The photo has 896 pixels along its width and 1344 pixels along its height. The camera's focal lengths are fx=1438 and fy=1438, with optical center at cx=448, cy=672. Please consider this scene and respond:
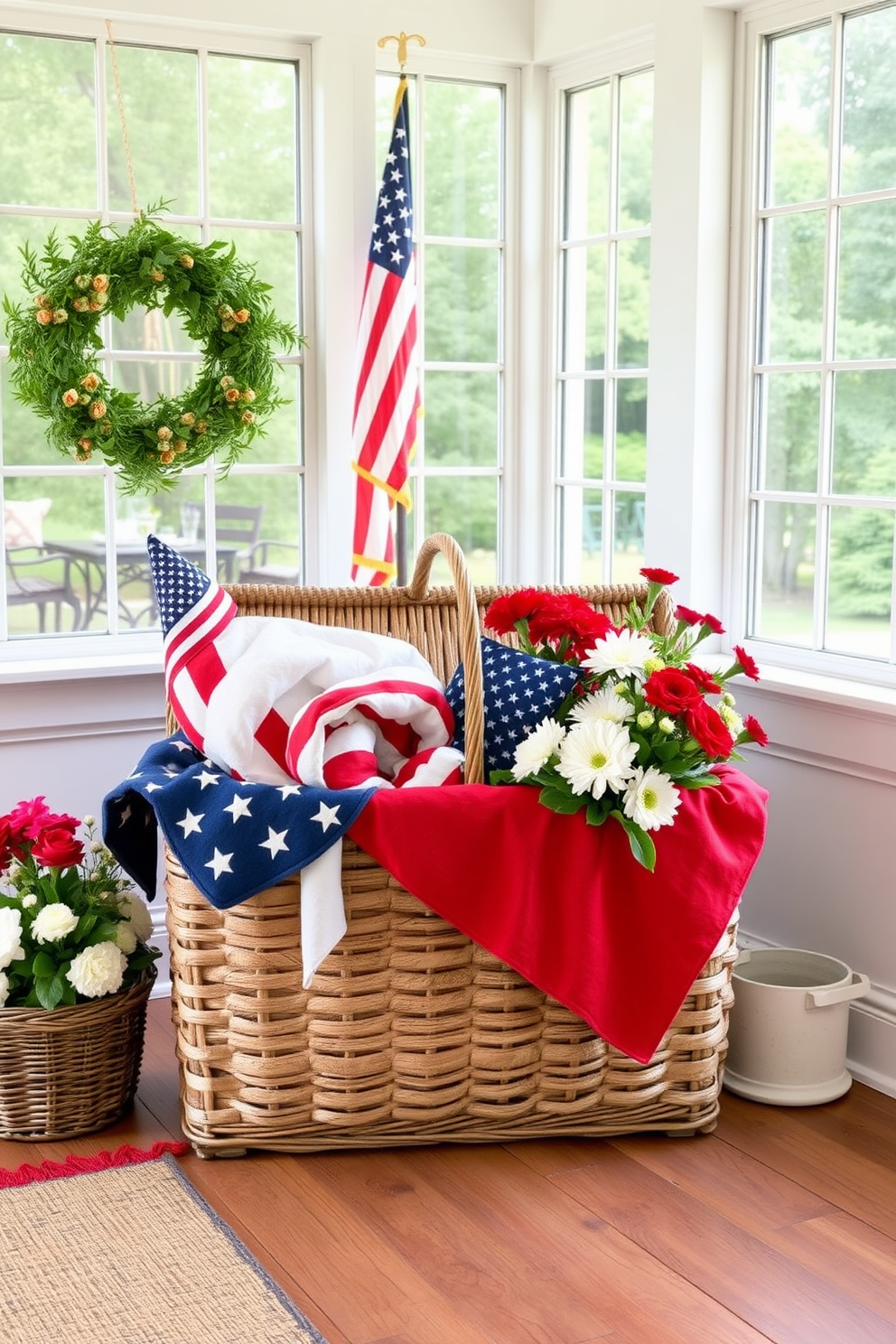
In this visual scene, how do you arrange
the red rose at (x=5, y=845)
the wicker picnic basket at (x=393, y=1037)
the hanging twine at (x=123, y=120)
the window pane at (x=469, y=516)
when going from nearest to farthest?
the wicker picnic basket at (x=393, y=1037)
the red rose at (x=5, y=845)
the hanging twine at (x=123, y=120)
the window pane at (x=469, y=516)

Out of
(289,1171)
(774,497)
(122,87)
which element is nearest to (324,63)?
(122,87)

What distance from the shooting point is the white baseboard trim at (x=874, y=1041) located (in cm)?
256

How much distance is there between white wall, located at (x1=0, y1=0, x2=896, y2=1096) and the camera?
8.61ft

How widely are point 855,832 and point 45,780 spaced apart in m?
1.59

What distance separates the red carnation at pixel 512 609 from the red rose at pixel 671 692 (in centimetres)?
25

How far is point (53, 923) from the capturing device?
231 cm

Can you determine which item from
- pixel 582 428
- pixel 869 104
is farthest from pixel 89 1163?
pixel 869 104

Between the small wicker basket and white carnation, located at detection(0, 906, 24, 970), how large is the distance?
83 mm

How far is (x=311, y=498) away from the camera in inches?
129

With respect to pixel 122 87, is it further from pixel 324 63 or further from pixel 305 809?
pixel 305 809

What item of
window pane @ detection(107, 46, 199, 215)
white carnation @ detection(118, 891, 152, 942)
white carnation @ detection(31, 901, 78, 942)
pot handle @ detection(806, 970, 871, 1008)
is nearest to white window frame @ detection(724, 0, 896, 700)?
pot handle @ detection(806, 970, 871, 1008)

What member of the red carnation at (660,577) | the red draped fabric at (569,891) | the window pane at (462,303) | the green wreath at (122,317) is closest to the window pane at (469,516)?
the window pane at (462,303)

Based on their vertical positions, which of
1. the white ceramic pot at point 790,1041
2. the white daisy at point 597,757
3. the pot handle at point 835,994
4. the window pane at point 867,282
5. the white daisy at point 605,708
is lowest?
the white ceramic pot at point 790,1041

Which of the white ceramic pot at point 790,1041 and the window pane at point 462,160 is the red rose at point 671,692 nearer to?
the white ceramic pot at point 790,1041
